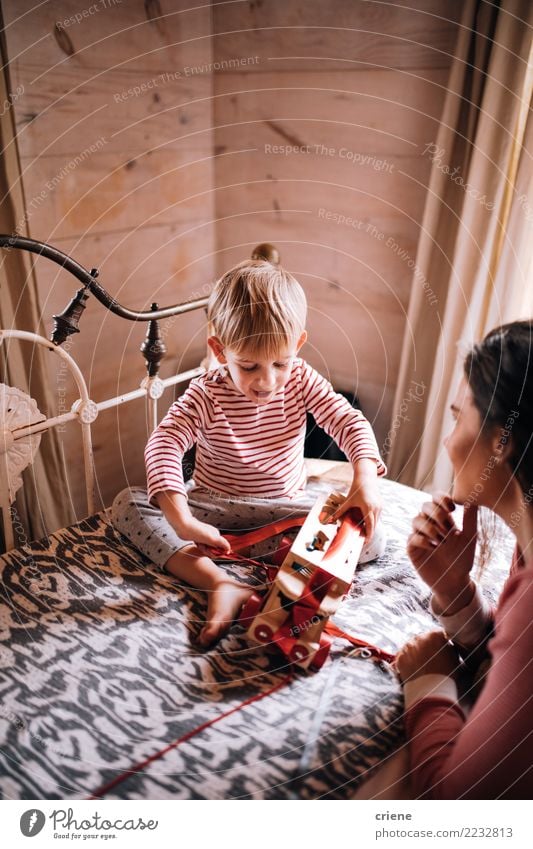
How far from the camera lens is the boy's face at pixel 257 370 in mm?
865

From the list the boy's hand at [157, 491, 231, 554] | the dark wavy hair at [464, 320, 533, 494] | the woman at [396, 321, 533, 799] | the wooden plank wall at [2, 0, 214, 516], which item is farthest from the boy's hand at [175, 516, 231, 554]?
the wooden plank wall at [2, 0, 214, 516]

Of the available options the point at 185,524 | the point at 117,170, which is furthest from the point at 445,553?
the point at 117,170

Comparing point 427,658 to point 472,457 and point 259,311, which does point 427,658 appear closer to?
point 472,457

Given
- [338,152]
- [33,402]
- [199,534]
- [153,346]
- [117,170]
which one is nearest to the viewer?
[199,534]

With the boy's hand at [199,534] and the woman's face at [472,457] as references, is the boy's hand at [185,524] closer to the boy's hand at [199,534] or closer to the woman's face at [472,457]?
the boy's hand at [199,534]

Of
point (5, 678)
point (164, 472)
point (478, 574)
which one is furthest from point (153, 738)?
point (478, 574)

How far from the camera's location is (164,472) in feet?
2.80

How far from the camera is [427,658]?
2.23 ft

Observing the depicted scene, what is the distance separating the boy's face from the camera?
2.84 feet

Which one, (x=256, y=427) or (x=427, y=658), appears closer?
(x=427, y=658)

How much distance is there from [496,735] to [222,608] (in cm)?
33

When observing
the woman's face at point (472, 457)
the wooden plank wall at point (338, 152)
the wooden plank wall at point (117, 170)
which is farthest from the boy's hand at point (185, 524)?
the wooden plank wall at point (338, 152)

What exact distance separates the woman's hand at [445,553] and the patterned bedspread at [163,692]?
0.09m

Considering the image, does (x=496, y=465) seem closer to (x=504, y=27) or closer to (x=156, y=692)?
(x=156, y=692)
